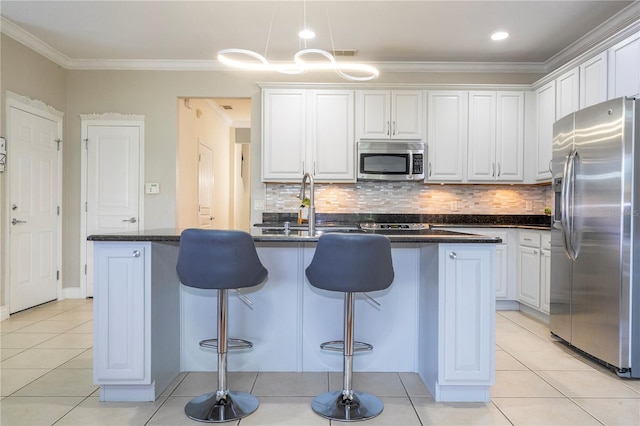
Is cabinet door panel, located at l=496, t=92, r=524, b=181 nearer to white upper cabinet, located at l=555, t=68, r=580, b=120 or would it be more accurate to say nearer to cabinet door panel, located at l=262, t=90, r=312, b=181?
white upper cabinet, located at l=555, t=68, r=580, b=120

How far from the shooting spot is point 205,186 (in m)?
6.12

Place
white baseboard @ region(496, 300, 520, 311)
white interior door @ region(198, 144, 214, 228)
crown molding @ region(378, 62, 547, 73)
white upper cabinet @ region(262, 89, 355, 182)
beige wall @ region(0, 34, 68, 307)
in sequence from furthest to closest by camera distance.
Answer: white interior door @ region(198, 144, 214, 228) < crown molding @ region(378, 62, 547, 73) < white upper cabinet @ region(262, 89, 355, 182) < white baseboard @ region(496, 300, 520, 311) < beige wall @ region(0, 34, 68, 307)

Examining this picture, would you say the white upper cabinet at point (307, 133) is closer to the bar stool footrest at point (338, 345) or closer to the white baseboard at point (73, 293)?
the bar stool footrest at point (338, 345)

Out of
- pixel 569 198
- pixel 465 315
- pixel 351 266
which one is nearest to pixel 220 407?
pixel 351 266

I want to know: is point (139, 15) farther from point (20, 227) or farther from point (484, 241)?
point (484, 241)

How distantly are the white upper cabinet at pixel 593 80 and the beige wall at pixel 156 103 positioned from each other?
4.04 ft

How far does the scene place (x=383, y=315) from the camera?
2.47 meters

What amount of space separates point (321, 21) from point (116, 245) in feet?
8.82

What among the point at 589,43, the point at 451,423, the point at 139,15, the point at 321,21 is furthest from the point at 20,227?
the point at 589,43

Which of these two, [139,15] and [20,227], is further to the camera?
[20,227]

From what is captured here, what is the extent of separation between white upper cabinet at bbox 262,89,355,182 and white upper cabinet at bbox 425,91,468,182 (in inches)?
34.9

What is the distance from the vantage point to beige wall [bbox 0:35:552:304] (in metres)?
4.61

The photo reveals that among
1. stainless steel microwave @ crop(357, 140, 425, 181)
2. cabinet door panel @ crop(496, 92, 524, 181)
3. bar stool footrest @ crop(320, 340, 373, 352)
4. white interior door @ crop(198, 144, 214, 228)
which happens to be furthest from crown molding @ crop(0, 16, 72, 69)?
cabinet door panel @ crop(496, 92, 524, 181)

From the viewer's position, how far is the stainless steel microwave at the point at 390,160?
433 cm
